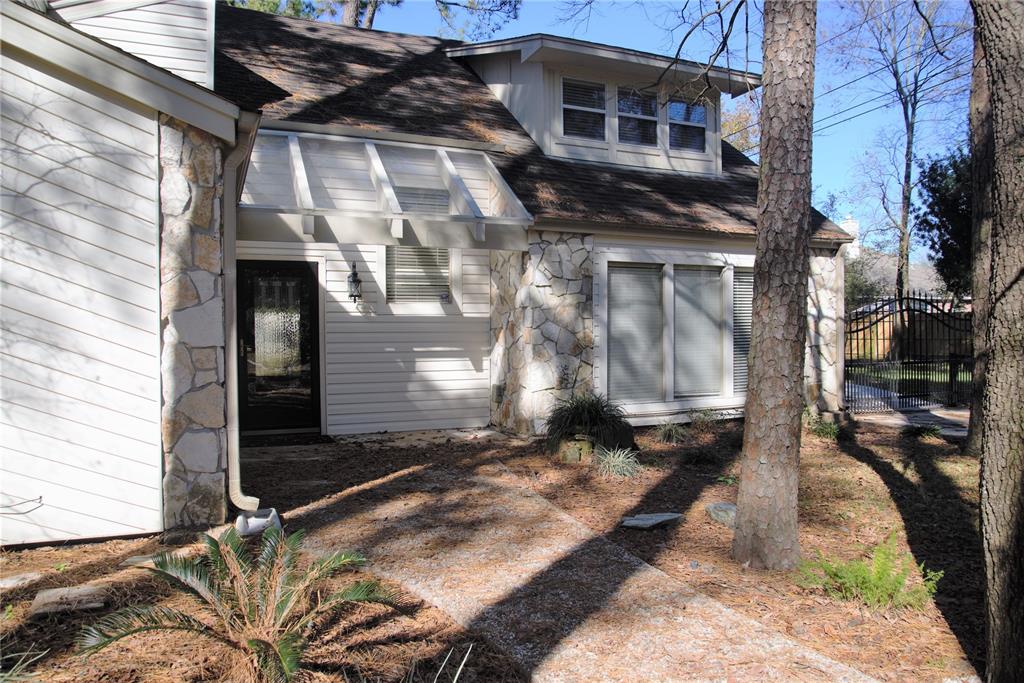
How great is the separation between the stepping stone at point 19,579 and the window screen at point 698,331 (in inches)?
304

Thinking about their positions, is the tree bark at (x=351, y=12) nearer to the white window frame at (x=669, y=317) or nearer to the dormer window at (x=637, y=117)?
the dormer window at (x=637, y=117)

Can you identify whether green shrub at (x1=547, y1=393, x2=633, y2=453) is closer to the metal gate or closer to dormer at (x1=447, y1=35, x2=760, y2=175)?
dormer at (x1=447, y1=35, x2=760, y2=175)

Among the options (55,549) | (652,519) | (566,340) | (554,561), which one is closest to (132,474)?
(55,549)

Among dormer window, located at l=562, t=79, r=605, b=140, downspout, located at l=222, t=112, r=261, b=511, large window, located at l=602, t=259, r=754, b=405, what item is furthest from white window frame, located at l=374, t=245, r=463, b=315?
downspout, located at l=222, t=112, r=261, b=511

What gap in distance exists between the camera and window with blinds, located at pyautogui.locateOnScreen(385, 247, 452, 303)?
30.5 ft

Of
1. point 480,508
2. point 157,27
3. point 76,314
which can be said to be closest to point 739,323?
point 480,508

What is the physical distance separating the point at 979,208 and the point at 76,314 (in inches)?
346

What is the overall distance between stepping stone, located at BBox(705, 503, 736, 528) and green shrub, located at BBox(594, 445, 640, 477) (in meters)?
1.31

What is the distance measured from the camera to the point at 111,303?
462 cm

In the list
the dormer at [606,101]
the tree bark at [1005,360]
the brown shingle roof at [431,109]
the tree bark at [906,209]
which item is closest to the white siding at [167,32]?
the brown shingle roof at [431,109]

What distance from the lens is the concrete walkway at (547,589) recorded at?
331 centimetres

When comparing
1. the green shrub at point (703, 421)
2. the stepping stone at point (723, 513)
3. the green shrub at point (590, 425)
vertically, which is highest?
the green shrub at point (590, 425)

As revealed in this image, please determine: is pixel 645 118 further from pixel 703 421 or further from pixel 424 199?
pixel 703 421

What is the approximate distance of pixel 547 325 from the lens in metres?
8.79
